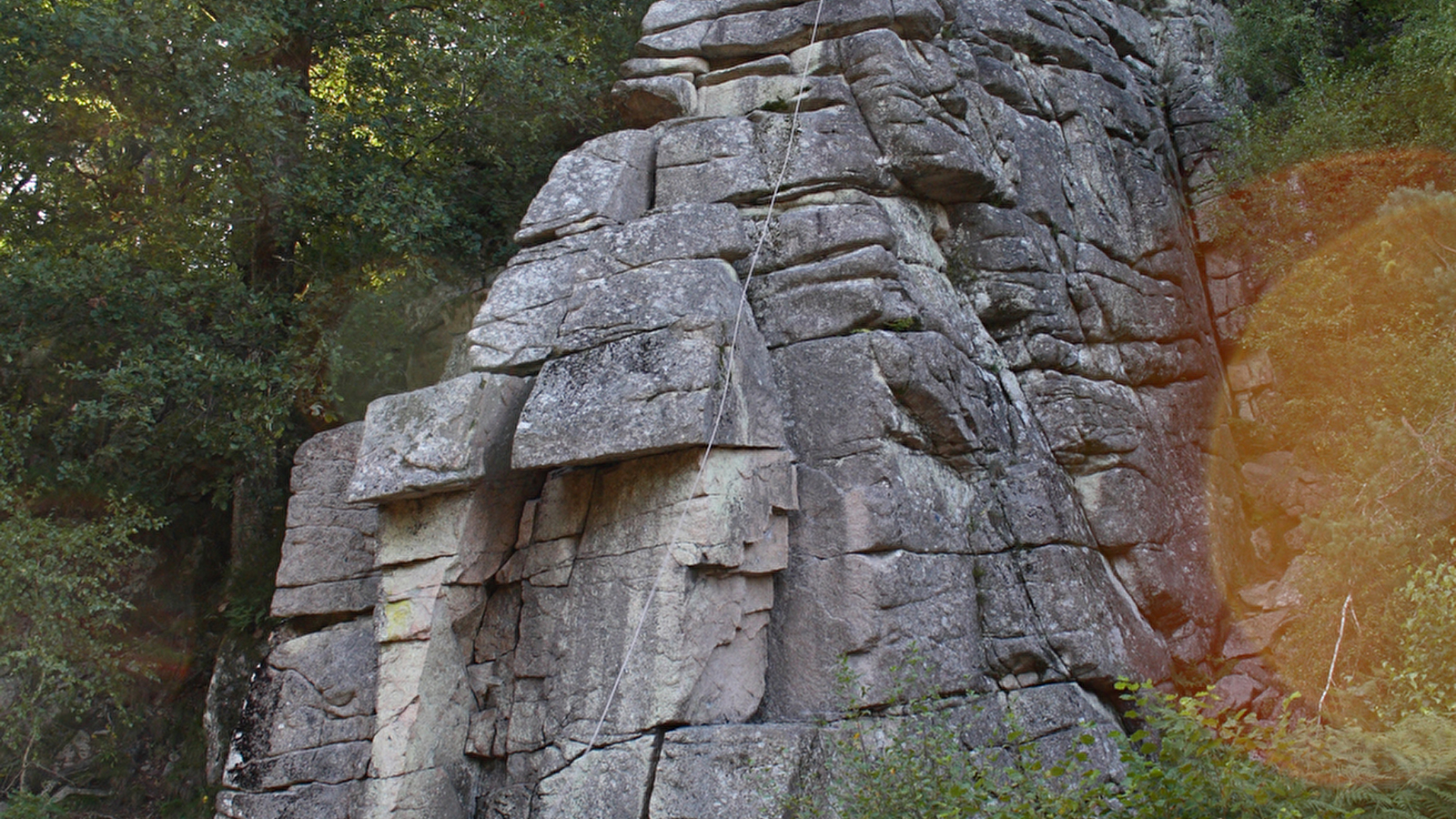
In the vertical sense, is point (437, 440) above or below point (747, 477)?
above

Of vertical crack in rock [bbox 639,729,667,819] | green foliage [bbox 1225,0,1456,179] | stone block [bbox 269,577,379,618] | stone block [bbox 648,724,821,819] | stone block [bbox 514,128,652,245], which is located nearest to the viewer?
stone block [bbox 648,724,821,819]

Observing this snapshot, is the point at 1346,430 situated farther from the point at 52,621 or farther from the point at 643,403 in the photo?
the point at 52,621

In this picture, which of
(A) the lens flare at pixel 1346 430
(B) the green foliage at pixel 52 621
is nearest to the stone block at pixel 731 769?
(A) the lens flare at pixel 1346 430

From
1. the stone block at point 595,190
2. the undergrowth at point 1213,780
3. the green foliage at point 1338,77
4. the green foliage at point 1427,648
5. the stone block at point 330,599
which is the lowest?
the undergrowth at point 1213,780

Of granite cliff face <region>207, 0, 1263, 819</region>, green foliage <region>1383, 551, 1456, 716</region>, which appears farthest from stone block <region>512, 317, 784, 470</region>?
green foliage <region>1383, 551, 1456, 716</region>

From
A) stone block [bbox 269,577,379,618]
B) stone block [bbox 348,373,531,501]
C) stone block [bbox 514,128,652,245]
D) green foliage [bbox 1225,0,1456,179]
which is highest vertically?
green foliage [bbox 1225,0,1456,179]

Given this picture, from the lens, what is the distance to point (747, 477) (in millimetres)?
8211

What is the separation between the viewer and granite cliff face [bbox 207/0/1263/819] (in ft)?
26.3

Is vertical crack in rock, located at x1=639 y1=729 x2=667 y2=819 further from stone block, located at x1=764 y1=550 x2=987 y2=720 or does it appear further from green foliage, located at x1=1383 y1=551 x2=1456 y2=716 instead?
green foliage, located at x1=1383 y1=551 x2=1456 y2=716

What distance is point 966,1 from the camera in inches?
497

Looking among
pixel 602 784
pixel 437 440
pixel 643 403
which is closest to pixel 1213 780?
pixel 602 784

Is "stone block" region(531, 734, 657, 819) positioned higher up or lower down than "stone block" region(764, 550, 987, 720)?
lower down

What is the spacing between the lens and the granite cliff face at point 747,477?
8.02 m

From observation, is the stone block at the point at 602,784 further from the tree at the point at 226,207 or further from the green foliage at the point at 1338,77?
the green foliage at the point at 1338,77
